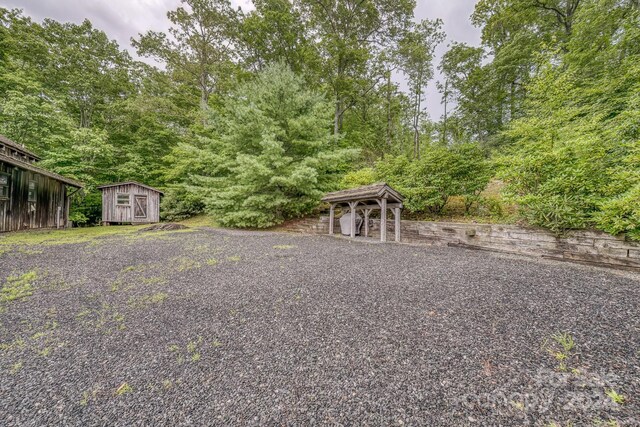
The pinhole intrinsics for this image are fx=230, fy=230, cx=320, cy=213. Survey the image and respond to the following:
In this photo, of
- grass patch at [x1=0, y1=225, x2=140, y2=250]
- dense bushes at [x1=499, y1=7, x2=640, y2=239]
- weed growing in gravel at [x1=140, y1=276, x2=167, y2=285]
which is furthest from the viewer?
grass patch at [x1=0, y1=225, x2=140, y2=250]

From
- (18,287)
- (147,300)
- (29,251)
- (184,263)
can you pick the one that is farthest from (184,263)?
(29,251)

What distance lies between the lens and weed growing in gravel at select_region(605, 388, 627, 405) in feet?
4.91

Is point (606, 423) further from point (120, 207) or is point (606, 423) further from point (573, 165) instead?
point (120, 207)

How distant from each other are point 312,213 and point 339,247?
14.9 ft

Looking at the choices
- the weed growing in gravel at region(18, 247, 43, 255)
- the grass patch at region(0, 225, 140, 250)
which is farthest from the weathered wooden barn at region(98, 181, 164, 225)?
the weed growing in gravel at region(18, 247, 43, 255)

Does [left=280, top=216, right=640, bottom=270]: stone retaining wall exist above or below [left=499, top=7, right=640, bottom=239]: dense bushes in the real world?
below

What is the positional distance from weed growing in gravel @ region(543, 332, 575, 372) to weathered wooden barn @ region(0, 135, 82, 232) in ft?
46.3

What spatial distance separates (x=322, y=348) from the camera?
7.00ft

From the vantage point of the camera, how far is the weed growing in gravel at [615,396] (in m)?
1.50

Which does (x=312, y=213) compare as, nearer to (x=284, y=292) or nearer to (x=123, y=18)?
(x=284, y=292)

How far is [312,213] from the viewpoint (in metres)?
10.8

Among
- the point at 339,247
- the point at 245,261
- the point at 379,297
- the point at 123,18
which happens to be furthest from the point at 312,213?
the point at 123,18

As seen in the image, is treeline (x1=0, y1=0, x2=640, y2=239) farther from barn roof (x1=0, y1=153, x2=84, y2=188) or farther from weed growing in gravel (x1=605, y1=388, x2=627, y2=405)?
weed growing in gravel (x1=605, y1=388, x2=627, y2=405)

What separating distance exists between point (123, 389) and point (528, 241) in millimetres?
7172
